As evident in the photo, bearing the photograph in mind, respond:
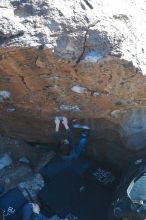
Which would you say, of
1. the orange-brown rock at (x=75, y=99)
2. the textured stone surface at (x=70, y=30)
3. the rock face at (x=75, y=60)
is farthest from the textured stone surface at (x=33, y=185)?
the textured stone surface at (x=70, y=30)

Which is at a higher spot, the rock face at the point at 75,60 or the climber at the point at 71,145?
the rock face at the point at 75,60

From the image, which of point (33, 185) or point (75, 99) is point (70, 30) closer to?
point (75, 99)

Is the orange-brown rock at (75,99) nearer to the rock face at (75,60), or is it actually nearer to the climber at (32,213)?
the rock face at (75,60)

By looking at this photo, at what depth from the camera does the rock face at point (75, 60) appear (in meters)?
2.40

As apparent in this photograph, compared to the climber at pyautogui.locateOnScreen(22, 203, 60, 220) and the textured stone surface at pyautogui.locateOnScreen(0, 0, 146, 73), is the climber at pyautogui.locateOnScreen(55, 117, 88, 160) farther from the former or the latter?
the textured stone surface at pyautogui.locateOnScreen(0, 0, 146, 73)

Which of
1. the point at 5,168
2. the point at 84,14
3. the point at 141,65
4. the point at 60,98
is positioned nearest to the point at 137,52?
the point at 141,65

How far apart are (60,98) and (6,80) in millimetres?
321

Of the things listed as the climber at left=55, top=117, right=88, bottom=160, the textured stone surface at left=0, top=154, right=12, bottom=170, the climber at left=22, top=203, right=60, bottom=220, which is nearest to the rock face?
the climber at left=55, top=117, right=88, bottom=160

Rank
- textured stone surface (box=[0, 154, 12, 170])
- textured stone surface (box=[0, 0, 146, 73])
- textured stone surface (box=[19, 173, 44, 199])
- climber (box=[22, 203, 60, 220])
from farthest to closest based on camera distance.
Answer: textured stone surface (box=[0, 154, 12, 170]) → textured stone surface (box=[19, 173, 44, 199]) → climber (box=[22, 203, 60, 220]) → textured stone surface (box=[0, 0, 146, 73])

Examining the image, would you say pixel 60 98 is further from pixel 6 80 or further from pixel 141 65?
pixel 141 65

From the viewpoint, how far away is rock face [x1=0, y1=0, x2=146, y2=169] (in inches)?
94.5

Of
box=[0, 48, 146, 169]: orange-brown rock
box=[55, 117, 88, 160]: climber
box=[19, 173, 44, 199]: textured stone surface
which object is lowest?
box=[19, 173, 44, 199]: textured stone surface

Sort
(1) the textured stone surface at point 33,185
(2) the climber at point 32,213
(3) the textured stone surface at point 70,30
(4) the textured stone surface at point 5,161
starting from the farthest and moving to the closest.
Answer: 1. (4) the textured stone surface at point 5,161
2. (1) the textured stone surface at point 33,185
3. (2) the climber at point 32,213
4. (3) the textured stone surface at point 70,30

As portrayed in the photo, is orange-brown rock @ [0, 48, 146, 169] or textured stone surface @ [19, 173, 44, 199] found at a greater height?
orange-brown rock @ [0, 48, 146, 169]
